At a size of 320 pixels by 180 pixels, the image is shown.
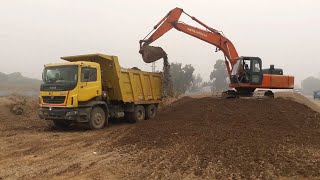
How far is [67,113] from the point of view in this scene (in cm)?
1386

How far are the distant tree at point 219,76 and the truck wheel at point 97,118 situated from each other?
59089 millimetres

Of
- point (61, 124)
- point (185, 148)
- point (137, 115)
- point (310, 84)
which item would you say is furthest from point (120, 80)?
point (310, 84)

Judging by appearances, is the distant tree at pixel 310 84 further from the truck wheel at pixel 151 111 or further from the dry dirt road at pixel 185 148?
the dry dirt road at pixel 185 148

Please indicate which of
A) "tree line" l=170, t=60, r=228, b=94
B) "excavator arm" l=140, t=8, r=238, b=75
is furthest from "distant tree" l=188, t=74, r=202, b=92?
"excavator arm" l=140, t=8, r=238, b=75

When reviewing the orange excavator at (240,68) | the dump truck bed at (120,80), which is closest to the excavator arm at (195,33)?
the orange excavator at (240,68)

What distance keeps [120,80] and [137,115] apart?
2.36m

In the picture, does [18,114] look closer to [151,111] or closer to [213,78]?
[151,111]

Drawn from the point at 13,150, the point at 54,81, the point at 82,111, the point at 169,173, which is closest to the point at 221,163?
the point at 169,173

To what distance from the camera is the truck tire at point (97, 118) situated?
48.0 ft

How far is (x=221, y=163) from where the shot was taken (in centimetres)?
831

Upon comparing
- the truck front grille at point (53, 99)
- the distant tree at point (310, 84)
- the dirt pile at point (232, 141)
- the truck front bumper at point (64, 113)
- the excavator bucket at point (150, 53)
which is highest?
the excavator bucket at point (150, 53)

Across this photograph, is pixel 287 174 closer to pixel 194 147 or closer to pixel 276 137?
pixel 194 147

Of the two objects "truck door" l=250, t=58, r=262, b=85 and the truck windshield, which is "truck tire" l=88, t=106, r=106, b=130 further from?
"truck door" l=250, t=58, r=262, b=85

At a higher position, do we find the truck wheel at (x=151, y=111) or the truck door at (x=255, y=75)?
the truck door at (x=255, y=75)
